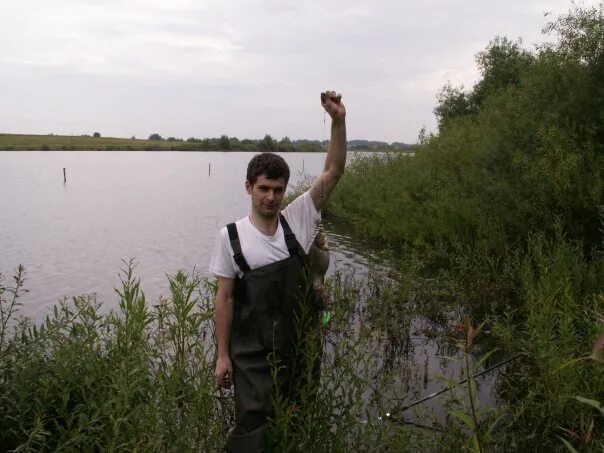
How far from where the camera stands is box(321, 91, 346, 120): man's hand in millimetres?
3242

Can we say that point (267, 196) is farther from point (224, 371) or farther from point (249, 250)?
point (224, 371)

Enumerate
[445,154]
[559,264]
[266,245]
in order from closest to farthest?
[266,245], [559,264], [445,154]

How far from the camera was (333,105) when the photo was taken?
325cm

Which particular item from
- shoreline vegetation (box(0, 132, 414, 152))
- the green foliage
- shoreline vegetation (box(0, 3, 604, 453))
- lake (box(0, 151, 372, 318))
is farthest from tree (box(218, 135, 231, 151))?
the green foliage

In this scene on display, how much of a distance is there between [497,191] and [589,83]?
2.88 m

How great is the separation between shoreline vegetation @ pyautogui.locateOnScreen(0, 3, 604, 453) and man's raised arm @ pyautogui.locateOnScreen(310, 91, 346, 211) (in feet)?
3.82

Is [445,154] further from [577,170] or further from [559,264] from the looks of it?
[559,264]

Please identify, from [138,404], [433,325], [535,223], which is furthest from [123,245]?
[138,404]

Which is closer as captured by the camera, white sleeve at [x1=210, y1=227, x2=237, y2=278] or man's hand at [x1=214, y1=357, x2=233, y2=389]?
white sleeve at [x1=210, y1=227, x2=237, y2=278]

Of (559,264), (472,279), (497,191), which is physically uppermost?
(497,191)

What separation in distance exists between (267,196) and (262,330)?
82 centimetres

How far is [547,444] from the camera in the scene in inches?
180

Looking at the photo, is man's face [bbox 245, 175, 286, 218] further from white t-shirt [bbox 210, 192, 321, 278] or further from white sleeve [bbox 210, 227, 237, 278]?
white sleeve [bbox 210, 227, 237, 278]

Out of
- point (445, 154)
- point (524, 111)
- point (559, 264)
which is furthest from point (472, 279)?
point (445, 154)
